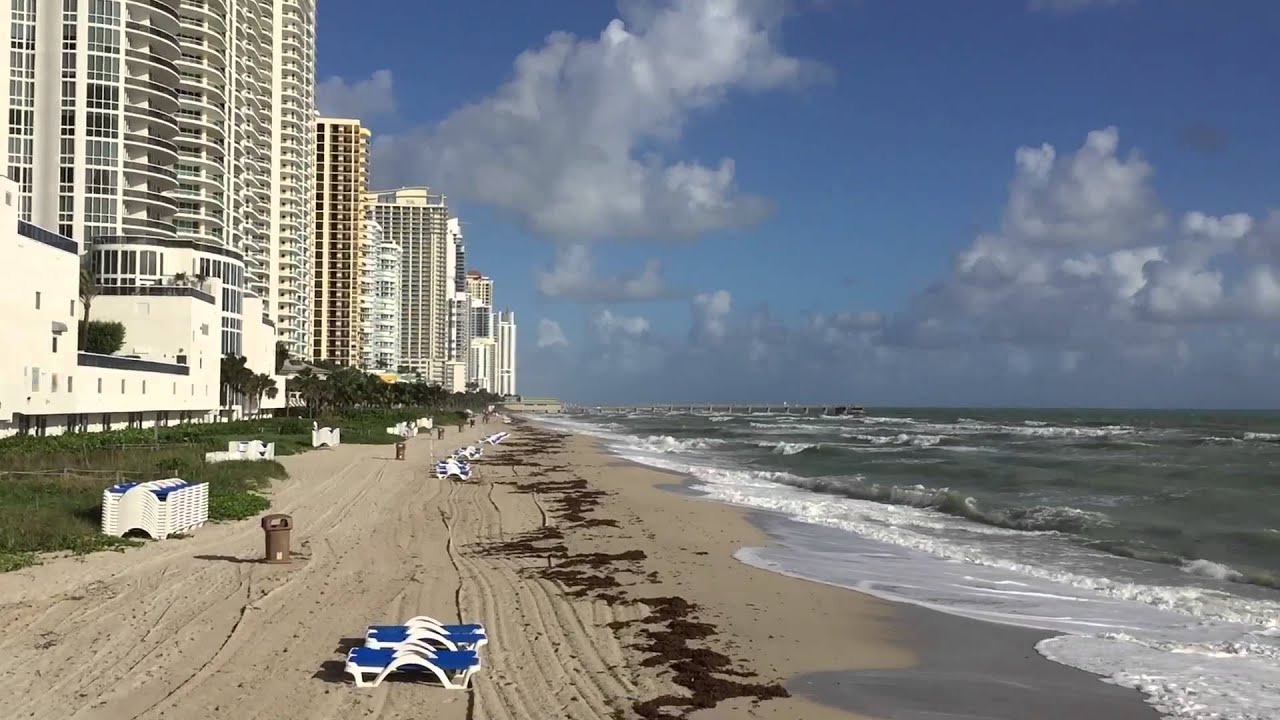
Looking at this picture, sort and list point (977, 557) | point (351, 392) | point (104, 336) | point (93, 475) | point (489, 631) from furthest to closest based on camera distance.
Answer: point (351, 392)
point (104, 336)
point (93, 475)
point (977, 557)
point (489, 631)

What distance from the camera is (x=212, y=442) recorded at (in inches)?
1318

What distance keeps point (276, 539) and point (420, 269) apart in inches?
6645

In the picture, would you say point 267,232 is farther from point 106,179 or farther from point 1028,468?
point 1028,468

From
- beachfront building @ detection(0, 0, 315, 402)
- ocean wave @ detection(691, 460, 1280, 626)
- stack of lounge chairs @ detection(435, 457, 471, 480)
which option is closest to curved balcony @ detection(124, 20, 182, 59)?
beachfront building @ detection(0, 0, 315, 402)

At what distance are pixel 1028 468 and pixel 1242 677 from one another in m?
29.7

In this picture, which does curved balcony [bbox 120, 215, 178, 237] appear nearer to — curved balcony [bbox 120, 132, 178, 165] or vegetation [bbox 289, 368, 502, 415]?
curved balcony [bbox 120, 132, 178, 165]

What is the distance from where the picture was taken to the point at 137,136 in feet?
205

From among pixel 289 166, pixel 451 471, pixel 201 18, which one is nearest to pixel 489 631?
pixel 451 471

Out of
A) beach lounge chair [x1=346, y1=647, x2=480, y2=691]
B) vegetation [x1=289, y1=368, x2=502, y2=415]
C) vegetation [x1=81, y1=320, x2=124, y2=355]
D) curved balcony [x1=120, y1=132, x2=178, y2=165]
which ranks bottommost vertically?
beach lounge chair [x1=346, y1=647, x2=480, y2=691]

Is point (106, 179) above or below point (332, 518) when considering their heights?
above

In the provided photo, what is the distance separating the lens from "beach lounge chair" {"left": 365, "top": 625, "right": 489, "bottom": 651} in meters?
8.02

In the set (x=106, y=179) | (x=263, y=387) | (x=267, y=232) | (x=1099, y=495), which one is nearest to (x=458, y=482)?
(x=1099, y=495)

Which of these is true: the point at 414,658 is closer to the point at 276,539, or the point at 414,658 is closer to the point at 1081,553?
the point at 276,539

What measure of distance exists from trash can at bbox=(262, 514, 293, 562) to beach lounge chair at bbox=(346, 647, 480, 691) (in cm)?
597
